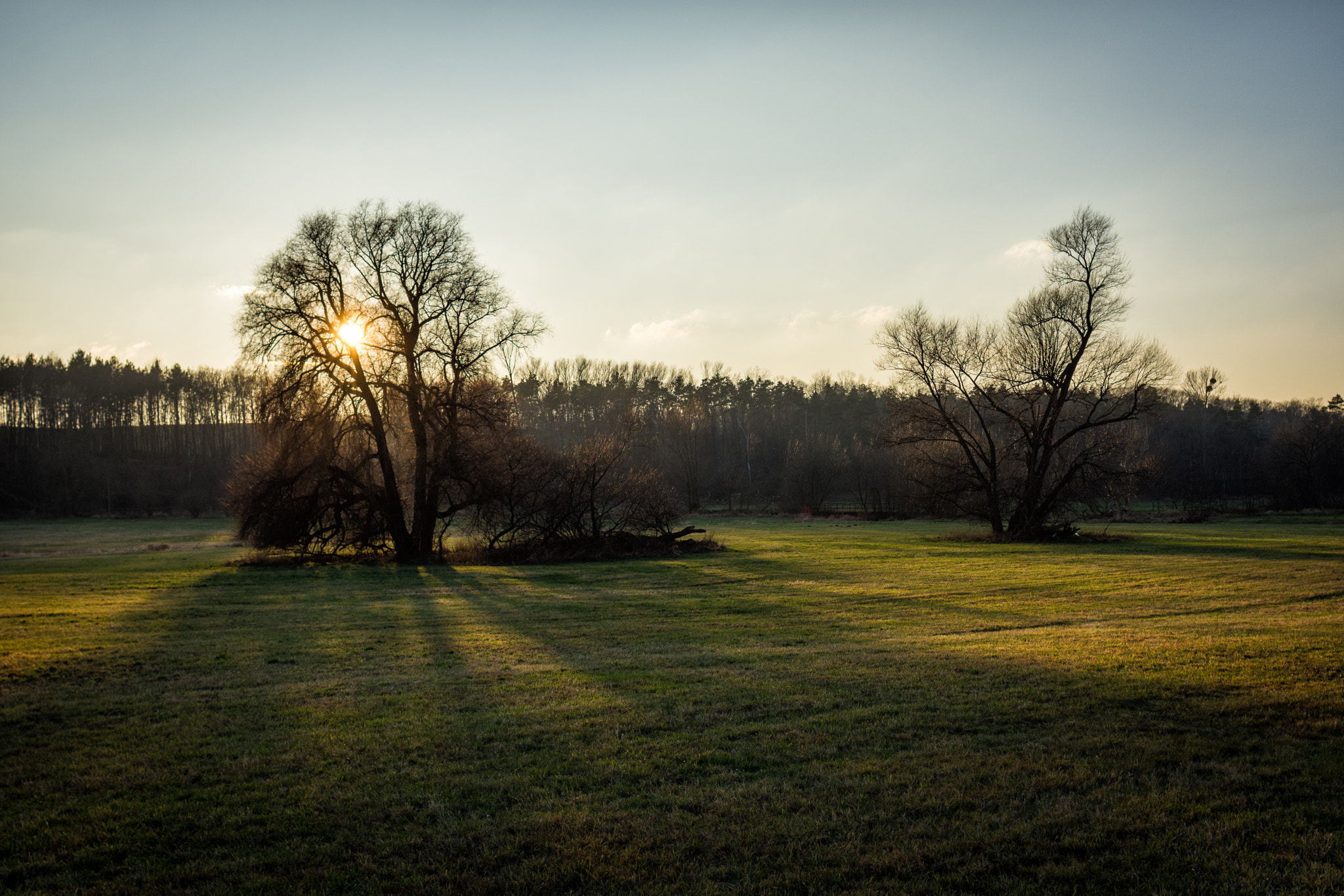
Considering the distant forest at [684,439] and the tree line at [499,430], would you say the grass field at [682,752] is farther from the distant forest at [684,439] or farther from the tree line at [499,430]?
the distant forest at [684,439]

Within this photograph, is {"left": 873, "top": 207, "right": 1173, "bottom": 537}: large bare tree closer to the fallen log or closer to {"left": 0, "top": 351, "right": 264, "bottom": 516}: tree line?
the fallen log

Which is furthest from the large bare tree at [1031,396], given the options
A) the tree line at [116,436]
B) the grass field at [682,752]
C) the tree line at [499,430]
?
the tree line at [116,436]

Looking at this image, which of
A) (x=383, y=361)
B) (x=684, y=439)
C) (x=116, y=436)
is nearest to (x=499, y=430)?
(x=383, y=361)

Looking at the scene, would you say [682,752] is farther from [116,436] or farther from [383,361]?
[116,436]

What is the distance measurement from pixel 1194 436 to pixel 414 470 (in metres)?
98.3

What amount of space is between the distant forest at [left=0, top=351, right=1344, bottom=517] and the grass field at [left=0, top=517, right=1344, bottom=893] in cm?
4687

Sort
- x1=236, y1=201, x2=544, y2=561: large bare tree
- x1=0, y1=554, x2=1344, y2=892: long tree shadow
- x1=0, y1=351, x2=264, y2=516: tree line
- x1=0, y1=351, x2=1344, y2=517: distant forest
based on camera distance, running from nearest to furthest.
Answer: x1=0, y1=554, x2=1344, y2=892: long tree shadow < x1=236, y1=201, x2=544, y2=561: large bare tree < x1=0, y1=351, x2=1344, y2=517: distant forest < x1=0, y1=351, x2=264, y2=516: tree line

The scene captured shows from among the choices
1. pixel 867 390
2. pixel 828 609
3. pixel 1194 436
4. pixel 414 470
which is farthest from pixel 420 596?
pixel 1194 436

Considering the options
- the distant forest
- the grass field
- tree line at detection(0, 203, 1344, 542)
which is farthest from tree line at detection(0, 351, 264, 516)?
the grass field

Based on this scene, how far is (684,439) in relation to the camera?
255ft

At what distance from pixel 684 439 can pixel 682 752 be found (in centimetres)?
7153

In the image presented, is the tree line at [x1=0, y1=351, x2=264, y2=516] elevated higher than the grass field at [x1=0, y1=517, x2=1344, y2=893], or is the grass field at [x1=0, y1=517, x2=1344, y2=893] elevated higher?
the tree line at [x1=0, y1=351, x2=264, y2=516]

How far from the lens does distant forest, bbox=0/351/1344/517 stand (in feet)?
219

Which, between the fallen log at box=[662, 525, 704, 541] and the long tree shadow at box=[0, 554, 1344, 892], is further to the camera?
the fallen log at box=[662, 525, 704, 541]
